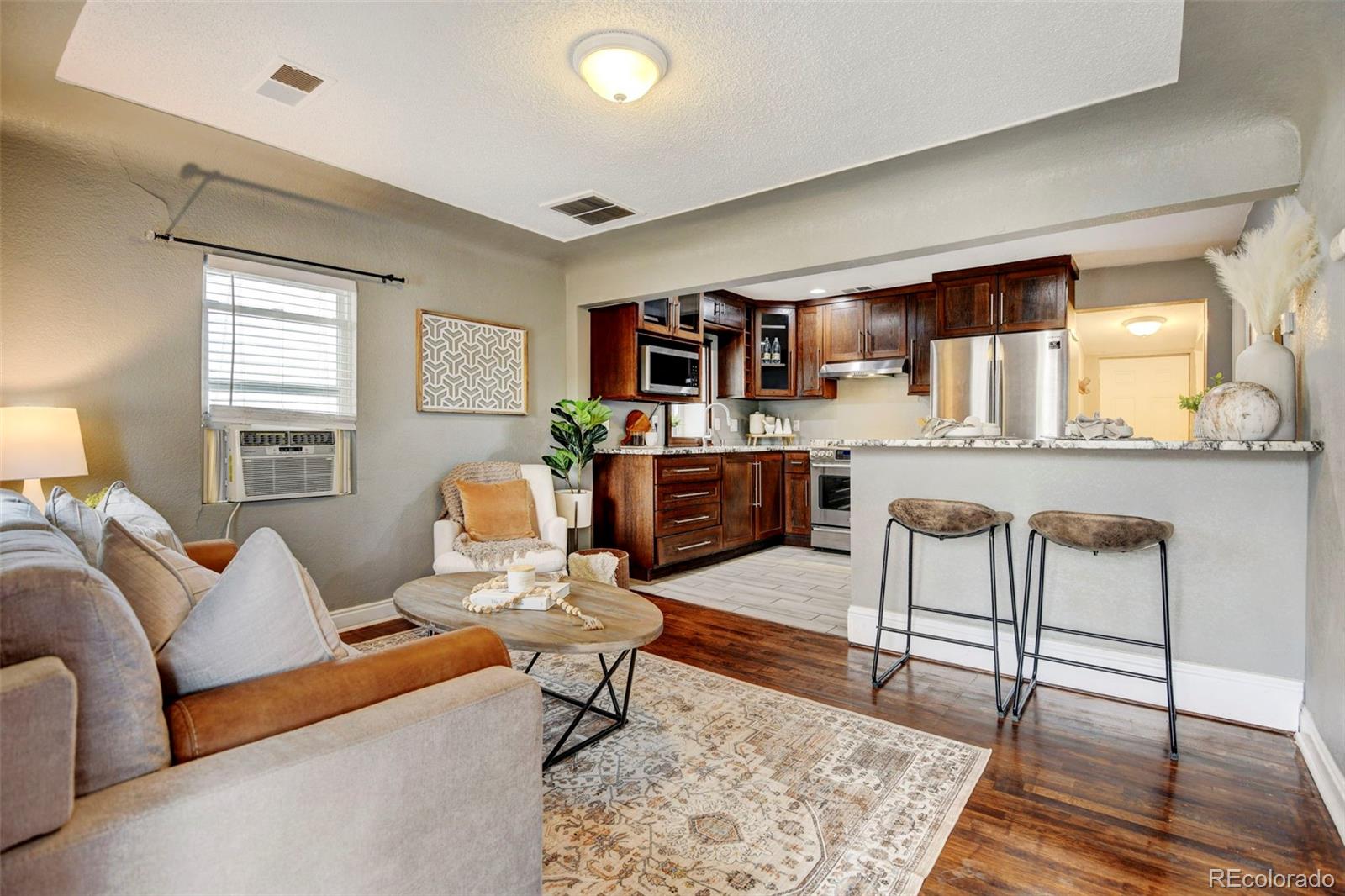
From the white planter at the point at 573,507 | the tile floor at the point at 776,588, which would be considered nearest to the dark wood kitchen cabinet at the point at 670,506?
the tile floor at the point at 776,588

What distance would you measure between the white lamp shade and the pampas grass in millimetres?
4355

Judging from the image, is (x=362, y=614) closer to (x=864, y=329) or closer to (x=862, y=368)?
(x=862, y=368)

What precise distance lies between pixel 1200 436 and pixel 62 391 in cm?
473

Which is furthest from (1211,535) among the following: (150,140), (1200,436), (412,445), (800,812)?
(150,140)

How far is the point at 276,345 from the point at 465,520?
1369mm

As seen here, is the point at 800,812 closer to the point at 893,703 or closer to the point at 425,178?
the point at 893,703

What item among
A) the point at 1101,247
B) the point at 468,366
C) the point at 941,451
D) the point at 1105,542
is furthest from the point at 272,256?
the point at 1101,247

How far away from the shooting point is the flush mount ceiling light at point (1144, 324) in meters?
5.47

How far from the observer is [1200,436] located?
2.47 meters

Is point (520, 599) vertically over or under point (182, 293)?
under

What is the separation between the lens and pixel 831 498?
19.0 feet

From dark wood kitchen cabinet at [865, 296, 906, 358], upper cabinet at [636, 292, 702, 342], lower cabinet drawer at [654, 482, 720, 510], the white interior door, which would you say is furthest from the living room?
the white interior door

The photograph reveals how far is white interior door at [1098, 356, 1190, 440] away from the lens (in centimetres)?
679

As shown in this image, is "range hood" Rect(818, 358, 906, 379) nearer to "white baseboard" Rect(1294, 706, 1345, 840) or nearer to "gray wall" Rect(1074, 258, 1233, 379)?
"gray wall" Rect(1074, 258, 1233, 379)
